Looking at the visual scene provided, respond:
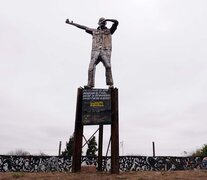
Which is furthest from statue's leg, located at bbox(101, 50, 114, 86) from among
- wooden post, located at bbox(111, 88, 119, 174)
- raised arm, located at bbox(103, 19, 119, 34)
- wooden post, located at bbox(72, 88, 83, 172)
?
wooden post, located at bbox(72, 88, 83, 172)

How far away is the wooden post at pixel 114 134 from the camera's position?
13.4 meters

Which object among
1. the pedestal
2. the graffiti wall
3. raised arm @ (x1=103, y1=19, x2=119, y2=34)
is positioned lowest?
the graffiti wall

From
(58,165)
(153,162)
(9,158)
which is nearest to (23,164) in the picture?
(9,158)

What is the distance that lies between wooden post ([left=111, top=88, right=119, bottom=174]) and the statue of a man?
1054 mm

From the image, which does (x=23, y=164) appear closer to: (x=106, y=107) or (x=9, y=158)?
(x=9, y=158)

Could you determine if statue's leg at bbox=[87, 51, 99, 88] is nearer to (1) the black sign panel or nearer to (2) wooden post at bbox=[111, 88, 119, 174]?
(1) the black sign panel

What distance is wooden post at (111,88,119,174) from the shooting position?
13358 mm

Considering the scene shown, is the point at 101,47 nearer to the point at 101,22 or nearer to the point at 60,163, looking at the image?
the point at 101,22

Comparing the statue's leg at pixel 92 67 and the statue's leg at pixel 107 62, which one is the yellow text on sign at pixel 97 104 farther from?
the statue's leg at pixel 107 62

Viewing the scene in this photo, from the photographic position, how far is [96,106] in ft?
45.9

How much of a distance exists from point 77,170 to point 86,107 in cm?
294

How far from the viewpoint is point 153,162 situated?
29.9 m

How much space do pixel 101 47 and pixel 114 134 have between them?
464 centimetres

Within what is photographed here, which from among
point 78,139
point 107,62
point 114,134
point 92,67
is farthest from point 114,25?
point 78,139
